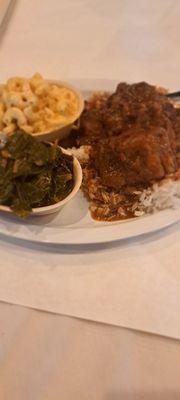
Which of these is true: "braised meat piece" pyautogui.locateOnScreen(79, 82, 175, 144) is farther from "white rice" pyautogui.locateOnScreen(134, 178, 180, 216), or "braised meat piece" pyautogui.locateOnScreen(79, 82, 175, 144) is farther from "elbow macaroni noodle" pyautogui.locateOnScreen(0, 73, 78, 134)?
"white rice" pyautogui.locateOnScreen(134, 178, 180, 216)

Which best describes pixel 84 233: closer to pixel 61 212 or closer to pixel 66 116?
pixel 61 212

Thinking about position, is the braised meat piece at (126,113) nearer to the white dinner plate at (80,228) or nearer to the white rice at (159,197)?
the white rice at (159,197)

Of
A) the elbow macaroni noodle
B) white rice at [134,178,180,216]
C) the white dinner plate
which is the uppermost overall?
the elbow macaroni noodle

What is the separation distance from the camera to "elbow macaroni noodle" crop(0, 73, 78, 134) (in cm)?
139

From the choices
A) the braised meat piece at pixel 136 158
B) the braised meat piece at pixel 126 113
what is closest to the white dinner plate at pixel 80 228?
the braised meat piece at pixel 136 158

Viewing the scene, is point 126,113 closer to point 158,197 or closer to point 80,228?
point 158,197

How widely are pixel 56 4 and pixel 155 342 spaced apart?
1.89 metres

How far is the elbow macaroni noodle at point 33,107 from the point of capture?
1.39 metres

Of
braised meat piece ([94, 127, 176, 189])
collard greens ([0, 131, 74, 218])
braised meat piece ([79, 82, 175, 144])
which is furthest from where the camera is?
braised meat piece ([79, 82, 175, 144])

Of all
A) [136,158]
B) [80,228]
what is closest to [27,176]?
[80,228]

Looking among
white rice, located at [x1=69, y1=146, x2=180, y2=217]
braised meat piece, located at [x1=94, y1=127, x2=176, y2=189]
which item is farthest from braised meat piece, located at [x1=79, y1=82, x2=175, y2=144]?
white rice, located at [x1=69, y1=146, x2=180, y2=217]

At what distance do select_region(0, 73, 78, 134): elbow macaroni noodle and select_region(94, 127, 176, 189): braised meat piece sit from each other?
0.21 metres

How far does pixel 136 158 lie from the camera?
1.27 metres

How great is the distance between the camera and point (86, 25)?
83.7 inches
